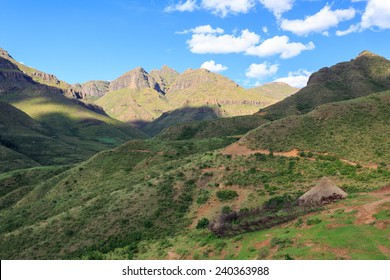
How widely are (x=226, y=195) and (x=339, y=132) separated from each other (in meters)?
28.7

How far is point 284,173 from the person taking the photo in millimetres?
48750

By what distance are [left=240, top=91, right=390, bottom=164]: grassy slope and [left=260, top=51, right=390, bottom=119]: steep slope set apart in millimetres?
72471

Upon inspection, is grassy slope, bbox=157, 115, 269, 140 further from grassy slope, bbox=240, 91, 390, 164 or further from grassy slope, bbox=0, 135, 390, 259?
grassy slope, bbox=0, 135, 390, 259

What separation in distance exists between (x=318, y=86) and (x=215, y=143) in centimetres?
9856

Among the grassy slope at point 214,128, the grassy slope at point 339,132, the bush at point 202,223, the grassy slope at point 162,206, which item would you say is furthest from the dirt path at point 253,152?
the grassy slope at point 214,128

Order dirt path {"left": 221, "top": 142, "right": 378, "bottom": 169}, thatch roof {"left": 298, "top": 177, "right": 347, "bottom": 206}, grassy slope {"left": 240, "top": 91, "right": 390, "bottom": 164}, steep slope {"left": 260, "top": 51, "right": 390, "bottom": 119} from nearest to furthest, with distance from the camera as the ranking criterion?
thatch roof {"left": 298, "top": 177, "right": 347, "bottom": 206} → dirt path {"left": 221, "top": 142, "right": 378, "bottom": 169} → grassy slope {"left": 240, "top": 91, "right": 390, "bottom": 164} → steep slope {"left": 260, "top": 51, "right": 390, "bottom": 119}

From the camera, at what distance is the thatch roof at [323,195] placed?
3259cm

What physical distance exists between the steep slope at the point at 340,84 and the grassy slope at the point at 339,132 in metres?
72.5

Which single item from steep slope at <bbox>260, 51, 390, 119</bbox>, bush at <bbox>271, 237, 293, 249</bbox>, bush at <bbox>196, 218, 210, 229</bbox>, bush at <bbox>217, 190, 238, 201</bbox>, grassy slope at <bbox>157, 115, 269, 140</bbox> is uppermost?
steep slope at <bbox>260, 51, 390, 119</bbox>

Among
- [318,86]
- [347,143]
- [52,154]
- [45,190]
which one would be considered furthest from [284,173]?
[52,154]

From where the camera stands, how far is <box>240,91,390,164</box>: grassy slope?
2163 inches

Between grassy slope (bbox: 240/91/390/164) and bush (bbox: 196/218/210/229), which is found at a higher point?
grassy slope (bbox: 240/91/390/164)

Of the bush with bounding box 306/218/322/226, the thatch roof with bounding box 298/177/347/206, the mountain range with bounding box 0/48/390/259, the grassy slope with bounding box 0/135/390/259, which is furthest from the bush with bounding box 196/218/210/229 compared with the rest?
the bush with bounding box 306/218/322/226

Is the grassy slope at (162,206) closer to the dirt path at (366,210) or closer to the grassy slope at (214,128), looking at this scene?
the dirt path at (366,210)
